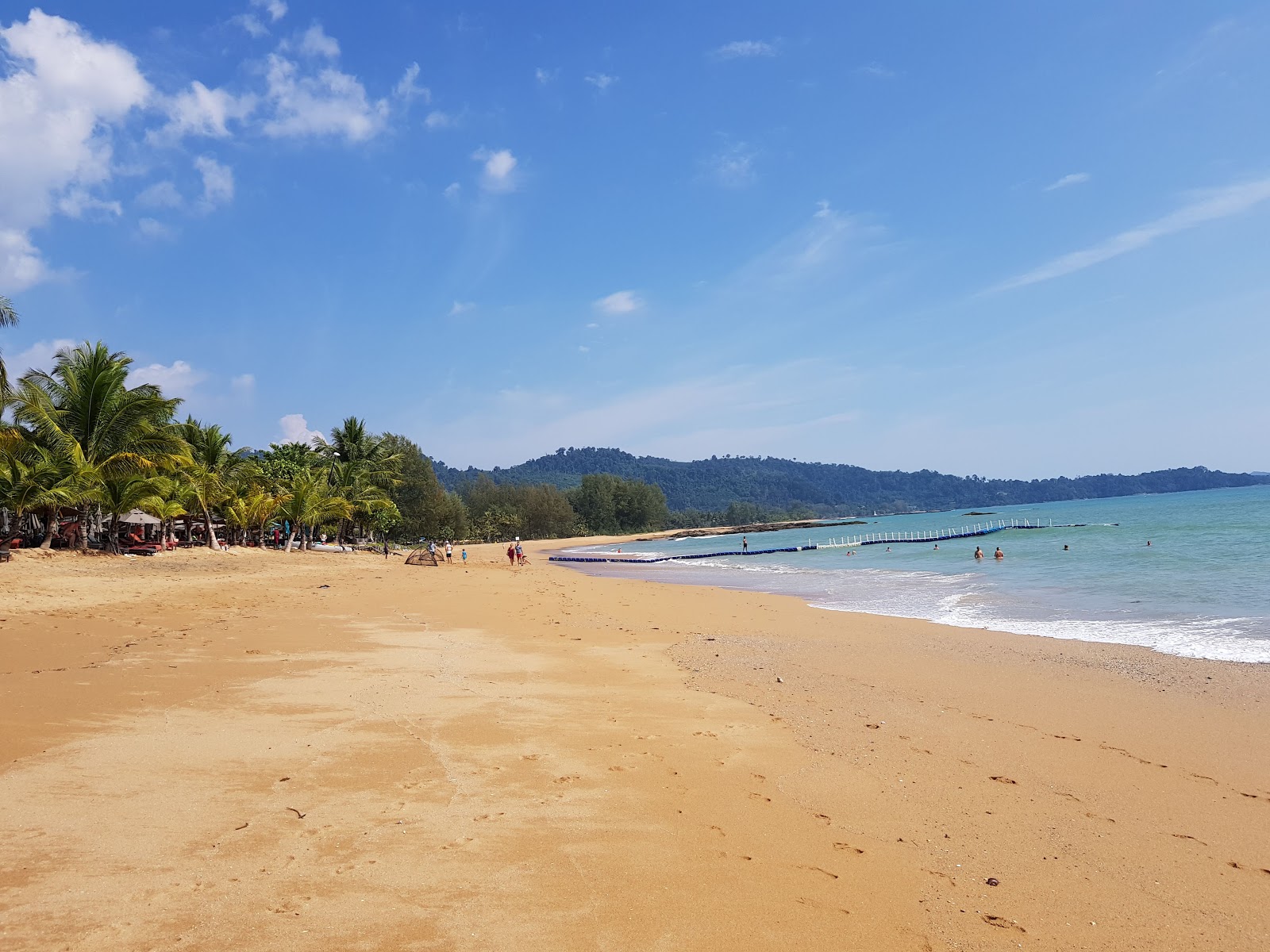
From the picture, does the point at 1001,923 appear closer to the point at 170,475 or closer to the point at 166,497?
the point at 166,497

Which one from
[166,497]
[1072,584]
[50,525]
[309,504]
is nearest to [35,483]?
[50,525]

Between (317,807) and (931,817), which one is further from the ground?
(317,807)

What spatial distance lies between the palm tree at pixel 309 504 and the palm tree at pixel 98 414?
9531 mm

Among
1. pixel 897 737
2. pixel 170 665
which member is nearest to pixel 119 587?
pixel 170 665

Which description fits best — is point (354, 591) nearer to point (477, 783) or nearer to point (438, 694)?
point (438, 694)

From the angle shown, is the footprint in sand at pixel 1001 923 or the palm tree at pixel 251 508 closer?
the footprint in sand at pixel 1001 923

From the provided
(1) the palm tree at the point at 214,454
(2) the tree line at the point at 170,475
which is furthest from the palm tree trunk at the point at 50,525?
(1) the palm tree at the point at 214,454

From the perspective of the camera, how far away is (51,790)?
4391mm

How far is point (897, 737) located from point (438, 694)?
4.70 metres

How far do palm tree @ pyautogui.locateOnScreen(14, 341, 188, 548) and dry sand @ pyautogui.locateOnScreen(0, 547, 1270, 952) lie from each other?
680 inches

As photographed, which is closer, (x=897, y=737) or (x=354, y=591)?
(x=897, y=737)

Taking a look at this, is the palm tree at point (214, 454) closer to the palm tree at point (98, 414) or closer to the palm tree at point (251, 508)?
the palm tree at point (251, 508)

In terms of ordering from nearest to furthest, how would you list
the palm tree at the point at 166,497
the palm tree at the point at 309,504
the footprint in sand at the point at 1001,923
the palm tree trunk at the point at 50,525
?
the footprint in sand at the point at 1001,923, the palm tree trunk at the point at 50,525, the palm tree at the point at 166,497, the palm tree at the point at 309,504

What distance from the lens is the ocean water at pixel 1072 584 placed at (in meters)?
13.3
